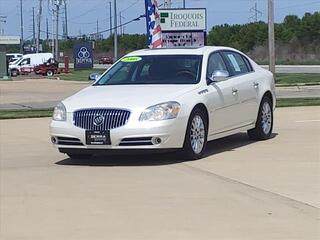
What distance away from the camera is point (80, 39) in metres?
147

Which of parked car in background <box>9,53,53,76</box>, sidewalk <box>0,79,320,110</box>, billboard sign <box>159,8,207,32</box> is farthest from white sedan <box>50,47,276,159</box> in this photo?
parked car in background <box>9,53,53,76</box>

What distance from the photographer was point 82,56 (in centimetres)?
7031

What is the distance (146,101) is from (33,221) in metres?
3.42

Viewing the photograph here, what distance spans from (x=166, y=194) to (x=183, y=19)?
25.7 m

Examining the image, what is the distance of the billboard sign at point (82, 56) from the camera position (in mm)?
69969

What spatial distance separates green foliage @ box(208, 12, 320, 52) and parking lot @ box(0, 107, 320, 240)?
82.8 meters

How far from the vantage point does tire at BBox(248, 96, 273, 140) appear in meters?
11.9

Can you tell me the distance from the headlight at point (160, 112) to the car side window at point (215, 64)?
52.8 inches

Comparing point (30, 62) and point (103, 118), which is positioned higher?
point (30, 62)

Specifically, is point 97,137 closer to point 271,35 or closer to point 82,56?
point 271,35

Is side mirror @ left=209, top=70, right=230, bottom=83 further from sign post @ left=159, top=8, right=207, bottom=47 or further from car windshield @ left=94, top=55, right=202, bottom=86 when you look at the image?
sign post @ left=159, top=8, right=207, bottom=47

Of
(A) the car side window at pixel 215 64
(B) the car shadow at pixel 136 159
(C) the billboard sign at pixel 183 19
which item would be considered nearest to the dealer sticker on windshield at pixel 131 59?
(A) the car side window at pixel 215 64

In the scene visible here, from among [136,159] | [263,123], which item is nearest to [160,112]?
[136,159]

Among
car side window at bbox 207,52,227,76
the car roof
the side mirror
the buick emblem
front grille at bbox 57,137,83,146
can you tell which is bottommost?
front grille at bbox 57,137,83,146
